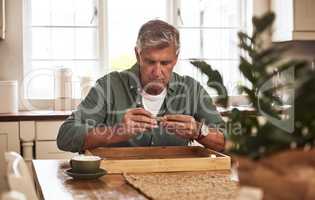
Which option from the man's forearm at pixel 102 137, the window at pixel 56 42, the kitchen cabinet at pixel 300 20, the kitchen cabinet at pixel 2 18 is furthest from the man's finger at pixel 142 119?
the kitchen cabinet at pixel 300 20

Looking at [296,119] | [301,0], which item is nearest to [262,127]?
[296,119]

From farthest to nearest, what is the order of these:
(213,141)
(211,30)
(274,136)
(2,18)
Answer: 1. (211,30)
2. (2,18)
3. (213,141)
4. (274,136)

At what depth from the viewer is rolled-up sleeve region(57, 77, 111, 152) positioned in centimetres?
218

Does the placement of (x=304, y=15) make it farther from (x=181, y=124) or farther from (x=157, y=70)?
(x=181, y=124)

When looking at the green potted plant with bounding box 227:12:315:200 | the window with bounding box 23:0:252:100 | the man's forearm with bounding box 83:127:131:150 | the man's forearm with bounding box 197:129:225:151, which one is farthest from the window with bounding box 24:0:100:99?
the green potted plant with bounding box 227:12:315:200

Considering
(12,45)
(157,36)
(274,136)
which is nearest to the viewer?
(274,136)

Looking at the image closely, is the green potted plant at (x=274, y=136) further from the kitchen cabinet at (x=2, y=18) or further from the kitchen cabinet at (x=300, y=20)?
the kitchen cabinet at (x=300, y=20)

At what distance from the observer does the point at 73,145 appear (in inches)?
86.0

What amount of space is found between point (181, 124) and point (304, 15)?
197 centimetres

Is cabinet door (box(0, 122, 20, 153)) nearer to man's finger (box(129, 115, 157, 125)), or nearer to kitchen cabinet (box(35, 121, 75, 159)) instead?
kitchen cabinet (box(35, 121, 75, 159))

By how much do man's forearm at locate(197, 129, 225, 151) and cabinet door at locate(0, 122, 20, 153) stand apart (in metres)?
1.46

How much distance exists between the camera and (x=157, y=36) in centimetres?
235

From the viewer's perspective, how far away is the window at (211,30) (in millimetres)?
4012

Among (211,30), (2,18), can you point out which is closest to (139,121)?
(2,18)
